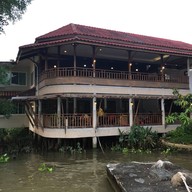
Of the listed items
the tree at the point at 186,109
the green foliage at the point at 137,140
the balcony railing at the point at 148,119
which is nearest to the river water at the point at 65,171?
the green foliage at the point at 137,140

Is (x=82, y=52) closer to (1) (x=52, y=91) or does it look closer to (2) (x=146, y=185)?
(1) (x=52, y=91)

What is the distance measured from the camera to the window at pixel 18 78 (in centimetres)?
2462

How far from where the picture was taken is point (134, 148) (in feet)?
54.2

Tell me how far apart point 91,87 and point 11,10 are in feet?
22.2

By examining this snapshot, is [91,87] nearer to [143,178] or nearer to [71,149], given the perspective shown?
[71,149]

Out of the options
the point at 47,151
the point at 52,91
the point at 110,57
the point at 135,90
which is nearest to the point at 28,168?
the point at 47,151

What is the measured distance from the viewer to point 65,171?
11781 mm

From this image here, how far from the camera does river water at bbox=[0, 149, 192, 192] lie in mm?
9531

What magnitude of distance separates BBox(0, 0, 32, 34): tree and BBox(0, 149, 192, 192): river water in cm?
742

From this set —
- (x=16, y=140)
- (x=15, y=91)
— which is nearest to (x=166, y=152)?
(x=16, y=140)

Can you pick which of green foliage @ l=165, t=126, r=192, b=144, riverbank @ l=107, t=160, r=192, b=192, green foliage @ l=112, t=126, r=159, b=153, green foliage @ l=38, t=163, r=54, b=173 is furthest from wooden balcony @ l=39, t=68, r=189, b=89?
riverbank @ l=107, t=160, r=192, b=192

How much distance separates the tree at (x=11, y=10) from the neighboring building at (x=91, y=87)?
285 cm

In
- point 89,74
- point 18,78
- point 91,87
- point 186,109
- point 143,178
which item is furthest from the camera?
point 18,78

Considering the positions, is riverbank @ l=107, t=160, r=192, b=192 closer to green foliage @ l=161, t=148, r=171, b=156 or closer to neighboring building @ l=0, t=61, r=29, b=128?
green foliage @ l=161, t=148, r=171, b=156
